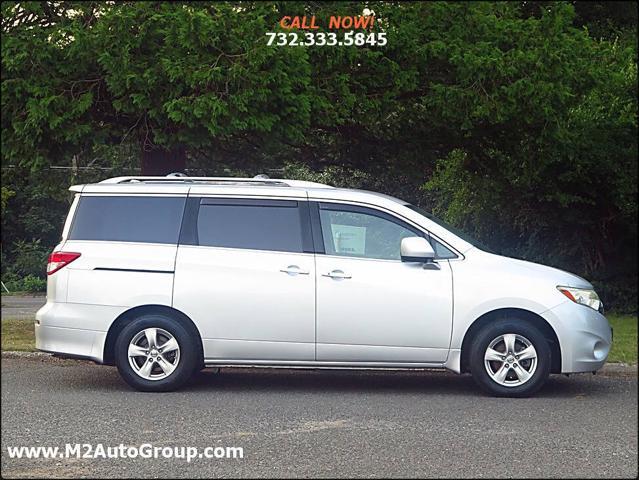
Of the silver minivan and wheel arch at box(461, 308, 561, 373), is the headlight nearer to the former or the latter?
the silver minivan

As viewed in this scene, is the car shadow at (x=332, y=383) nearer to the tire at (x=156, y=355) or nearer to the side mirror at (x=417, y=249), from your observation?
the tire at (x=156, y=355)

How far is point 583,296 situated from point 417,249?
62.0 inches

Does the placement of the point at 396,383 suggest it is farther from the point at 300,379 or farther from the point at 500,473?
the point at 500,473

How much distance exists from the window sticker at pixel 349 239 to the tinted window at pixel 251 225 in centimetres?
34

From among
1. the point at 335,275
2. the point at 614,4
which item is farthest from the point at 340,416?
the point at 614,4

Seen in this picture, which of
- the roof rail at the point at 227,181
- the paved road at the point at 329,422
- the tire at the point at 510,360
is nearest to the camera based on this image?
the paved road at the point at 329,422

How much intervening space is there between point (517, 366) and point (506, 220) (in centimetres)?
938

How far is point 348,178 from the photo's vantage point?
18969 mm

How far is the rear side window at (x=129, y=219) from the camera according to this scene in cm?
953

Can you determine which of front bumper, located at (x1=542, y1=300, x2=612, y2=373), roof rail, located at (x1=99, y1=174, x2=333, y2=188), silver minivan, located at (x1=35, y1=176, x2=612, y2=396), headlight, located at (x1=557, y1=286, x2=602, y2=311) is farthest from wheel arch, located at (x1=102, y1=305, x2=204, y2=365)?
headlight, located at (x1=557, y1=286, x2=602, y2=311)

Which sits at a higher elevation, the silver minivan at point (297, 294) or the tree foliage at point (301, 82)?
the tree foliage at point (301, 82)

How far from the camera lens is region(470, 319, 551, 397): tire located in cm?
893

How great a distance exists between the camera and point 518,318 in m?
9.09

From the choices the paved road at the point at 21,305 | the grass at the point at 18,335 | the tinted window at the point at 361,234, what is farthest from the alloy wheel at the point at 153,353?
the grass at the point at 18,335
